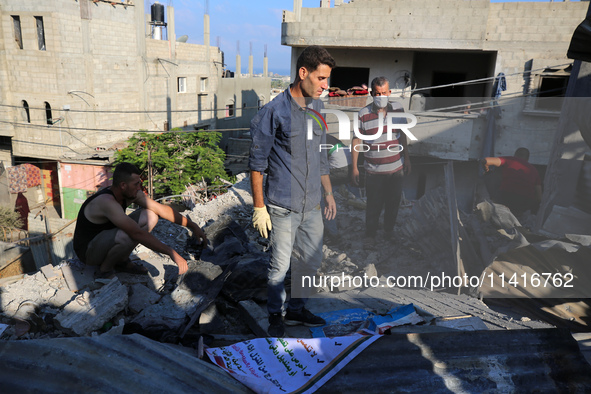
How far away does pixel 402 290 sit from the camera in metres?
3.92

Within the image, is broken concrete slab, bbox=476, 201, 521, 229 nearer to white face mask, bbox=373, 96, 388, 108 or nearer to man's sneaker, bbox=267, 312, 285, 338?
white face mask, bbox=373, 96, 388, 108

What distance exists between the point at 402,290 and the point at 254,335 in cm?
158

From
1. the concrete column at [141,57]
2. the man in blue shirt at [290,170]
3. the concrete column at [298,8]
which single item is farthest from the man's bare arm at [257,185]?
the concrete column at [141,57]

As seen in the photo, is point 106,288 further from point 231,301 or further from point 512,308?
point 512,308

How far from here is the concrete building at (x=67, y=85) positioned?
58.7ft

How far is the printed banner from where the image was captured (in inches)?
91.1

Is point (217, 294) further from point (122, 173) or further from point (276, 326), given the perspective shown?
point (122, 173)

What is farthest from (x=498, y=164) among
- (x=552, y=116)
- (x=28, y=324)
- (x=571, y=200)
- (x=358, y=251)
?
(x=552, y=116)

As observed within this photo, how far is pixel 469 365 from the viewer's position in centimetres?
242

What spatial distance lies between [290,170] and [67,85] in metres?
18.5

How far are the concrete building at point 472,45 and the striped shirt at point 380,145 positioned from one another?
16.5 feet

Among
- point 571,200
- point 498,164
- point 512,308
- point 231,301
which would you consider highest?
point 498,164

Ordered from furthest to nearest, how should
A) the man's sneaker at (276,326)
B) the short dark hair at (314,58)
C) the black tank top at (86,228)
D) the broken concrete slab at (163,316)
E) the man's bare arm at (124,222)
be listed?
the black tank top at (86,228) → the man's bare arm at (124,222) → the broken concrete slab at (163,316) → the man's sneaker at (276,326) → the short dark hair at (314,58)

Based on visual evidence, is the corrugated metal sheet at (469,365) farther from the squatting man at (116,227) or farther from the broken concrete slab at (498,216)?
the broken concrete slab at (498,216)
